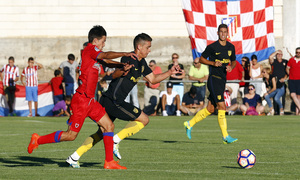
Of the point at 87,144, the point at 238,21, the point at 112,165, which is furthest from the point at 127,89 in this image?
the point at 238,21

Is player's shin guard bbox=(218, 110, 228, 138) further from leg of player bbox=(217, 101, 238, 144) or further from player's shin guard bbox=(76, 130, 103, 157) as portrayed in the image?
player's shin guard bbox=(76, 130, 103, 157)

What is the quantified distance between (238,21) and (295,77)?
3534mm

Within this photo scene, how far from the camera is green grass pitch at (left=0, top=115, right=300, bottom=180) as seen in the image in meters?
7.32

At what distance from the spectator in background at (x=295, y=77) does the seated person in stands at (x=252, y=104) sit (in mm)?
1140

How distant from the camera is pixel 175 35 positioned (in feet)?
85.7

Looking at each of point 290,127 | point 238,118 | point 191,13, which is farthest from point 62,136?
point 191,13

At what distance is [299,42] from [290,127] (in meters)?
11.0

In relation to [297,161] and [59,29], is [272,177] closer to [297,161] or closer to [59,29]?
[297,161]

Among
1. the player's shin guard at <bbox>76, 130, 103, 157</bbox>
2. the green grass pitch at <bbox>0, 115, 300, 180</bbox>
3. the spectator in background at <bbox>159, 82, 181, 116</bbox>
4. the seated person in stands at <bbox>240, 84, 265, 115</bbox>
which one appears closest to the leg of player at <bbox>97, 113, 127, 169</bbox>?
the green grass pitch at <bbox>0, 115, 300, 180</bbox>

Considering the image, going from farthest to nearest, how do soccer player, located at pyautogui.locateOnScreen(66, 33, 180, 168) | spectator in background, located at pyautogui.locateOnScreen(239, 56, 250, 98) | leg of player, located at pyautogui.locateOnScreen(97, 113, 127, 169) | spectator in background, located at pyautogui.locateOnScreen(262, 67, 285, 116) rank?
spectator in background, located at pyautogui.locateOnScreen(239, 56, 250, 98) → spectator in background, located at pyautogui.locateOnScreen(262, 67, 285, 116) → soccer player, located at pyautogui.locateOnScreen(66, 33, 180, 168) → leg of player, located at pyautogui.locateOnScreen(97, 113, 127, 169)

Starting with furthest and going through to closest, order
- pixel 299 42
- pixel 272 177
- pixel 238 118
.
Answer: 1. pixel 299 42
2. pixel 238 118
3. pixel 272 177

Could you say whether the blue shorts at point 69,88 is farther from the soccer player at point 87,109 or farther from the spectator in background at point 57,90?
the soccer player at point 87,109

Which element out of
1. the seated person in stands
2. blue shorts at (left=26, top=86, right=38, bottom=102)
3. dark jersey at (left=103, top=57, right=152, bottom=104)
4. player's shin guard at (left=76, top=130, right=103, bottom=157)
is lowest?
the seated person in stands

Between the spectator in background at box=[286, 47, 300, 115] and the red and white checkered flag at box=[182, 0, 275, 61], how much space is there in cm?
207
